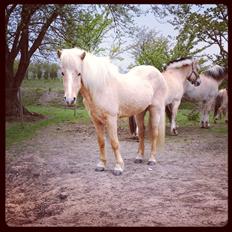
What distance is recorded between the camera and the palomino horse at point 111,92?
1207mm

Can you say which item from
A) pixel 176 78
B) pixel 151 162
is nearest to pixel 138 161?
pixel 151 162

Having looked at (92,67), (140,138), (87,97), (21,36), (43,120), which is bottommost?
(140,138)

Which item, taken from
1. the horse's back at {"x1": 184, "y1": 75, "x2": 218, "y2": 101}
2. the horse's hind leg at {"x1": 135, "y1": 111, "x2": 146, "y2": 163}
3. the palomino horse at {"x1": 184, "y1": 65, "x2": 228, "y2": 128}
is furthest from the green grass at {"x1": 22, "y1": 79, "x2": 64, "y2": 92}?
the horse's back at {"x1": 184, "y1": 75, "x2": 218, "y2": 101}

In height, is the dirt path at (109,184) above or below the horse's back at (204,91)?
below

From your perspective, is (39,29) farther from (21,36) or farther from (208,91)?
(208,91)

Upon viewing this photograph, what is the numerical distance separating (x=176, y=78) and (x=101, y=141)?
937mm

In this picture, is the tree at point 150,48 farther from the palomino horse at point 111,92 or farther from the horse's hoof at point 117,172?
the horse's hoof at point 117,172

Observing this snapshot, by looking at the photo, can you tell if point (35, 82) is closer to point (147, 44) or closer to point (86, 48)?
point (86, 48)

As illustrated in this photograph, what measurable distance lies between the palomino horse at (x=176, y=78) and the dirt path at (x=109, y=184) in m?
0.29

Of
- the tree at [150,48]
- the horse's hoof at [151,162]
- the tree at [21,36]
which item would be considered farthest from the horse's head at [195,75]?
the tree at [21,36]

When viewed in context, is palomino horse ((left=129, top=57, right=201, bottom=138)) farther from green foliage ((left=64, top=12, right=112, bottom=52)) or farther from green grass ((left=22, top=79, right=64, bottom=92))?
green grass ((left=22, top=79, right=64, bottom=92))

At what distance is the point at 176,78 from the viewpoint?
2188 millimetres

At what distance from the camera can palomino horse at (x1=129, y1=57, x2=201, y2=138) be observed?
1799mm

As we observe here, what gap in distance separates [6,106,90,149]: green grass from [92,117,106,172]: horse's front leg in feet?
0.27
